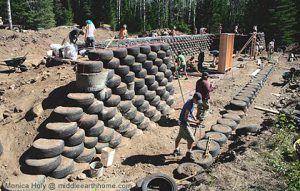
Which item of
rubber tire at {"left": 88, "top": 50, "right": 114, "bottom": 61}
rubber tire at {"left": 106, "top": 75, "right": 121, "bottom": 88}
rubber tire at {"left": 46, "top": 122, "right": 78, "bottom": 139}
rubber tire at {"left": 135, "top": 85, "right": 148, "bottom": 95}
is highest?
rubber tire at {"left": 88, "top": 50, "right": 114, "bottom": 61}

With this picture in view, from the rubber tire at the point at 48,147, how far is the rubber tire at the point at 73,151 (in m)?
0.18

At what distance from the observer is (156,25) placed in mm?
49438

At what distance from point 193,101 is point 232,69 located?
39.7 feet

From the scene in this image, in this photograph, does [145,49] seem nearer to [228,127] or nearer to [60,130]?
[228,127]

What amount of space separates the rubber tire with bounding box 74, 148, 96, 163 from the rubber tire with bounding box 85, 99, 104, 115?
86 cm

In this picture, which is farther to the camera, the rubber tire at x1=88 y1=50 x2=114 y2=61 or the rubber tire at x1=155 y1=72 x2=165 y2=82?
→ the rubber tire at x1=155 y1=72 x2=165 y2=82

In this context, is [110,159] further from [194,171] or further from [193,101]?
[193,101]

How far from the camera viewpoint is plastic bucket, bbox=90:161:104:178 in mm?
6238

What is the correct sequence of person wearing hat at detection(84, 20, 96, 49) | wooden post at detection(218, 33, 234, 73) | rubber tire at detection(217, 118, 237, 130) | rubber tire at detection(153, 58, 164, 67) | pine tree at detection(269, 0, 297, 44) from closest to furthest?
rubber tire at detection(217, 118, 237, 130)
rubber tire at detection(153, 58, 164, 67)
person wearing hat at detection(84, 20, 96, 49)
wooden post at detection(218, 33, 234, 73)
pine tree at detection(269, 0, 297, 44)

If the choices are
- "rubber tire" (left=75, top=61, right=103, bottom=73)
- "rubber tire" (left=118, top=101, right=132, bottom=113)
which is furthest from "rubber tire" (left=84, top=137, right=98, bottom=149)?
"rubber tire" (left=75, top=61, right=103, bottom=73)

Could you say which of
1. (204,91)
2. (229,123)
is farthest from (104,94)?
(229,123)

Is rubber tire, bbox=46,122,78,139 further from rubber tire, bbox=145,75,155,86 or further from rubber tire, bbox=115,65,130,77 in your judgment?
rubber tire, bbox=145,75,155,86

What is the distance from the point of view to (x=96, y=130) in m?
6.77

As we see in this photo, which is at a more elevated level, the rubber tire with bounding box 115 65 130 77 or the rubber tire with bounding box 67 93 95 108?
the rubber tire with bounding box 115 65 130 77
